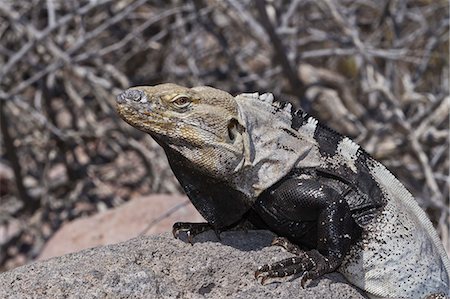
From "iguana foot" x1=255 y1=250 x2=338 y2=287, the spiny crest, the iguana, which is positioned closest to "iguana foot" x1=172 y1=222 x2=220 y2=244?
the iguana

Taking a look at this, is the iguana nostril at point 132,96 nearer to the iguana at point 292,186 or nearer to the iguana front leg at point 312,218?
the iguana at point 292,186

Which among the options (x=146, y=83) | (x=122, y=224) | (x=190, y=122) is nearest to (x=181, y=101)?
(x=190, y=122)

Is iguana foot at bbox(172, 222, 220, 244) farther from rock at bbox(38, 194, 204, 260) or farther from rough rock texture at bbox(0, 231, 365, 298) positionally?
rock at bbox(38, 194, 204, 260)

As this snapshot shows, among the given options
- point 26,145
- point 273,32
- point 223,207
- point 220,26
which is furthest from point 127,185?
point 223,207

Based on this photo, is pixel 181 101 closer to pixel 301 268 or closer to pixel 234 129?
pixel 234 129

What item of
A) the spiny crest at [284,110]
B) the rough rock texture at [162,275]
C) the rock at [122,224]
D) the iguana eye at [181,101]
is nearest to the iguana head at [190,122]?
the iguana eye at [181,101]

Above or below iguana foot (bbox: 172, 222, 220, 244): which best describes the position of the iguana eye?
above
